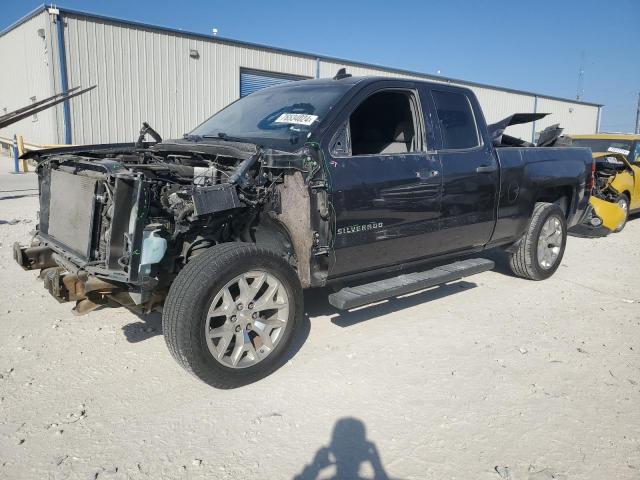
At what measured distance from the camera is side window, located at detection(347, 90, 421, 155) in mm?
4352

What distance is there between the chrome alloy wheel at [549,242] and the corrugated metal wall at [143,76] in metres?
13.7

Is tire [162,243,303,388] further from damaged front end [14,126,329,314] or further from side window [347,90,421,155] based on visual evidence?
side window [347,90,421,155]

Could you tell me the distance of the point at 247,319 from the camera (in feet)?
10.7

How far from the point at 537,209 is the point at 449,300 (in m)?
1.55

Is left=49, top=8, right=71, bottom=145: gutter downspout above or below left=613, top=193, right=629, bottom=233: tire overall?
above

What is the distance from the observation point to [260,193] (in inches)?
134

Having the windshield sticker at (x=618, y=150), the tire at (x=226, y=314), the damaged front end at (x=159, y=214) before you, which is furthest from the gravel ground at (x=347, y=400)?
the windshield sticker at (x=618, y=150)

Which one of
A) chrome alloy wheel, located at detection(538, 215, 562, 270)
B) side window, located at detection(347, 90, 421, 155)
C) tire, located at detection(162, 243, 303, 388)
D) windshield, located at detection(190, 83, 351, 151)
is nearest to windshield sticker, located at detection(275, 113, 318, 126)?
→ windshield, located at detection(190, 83, 351, 151)

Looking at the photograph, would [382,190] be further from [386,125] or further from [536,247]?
[536,247]

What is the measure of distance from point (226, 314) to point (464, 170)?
98.9 inches

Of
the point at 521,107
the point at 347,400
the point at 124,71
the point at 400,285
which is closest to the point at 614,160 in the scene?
the point at 400,285

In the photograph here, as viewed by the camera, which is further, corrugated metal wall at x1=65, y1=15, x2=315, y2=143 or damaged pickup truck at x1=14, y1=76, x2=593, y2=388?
corrugated metal wall at x1=65, y1=15, x2=315, y2=143

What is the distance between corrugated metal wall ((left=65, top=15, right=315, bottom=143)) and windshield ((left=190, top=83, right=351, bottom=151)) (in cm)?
1228

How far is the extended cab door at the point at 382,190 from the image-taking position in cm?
363
